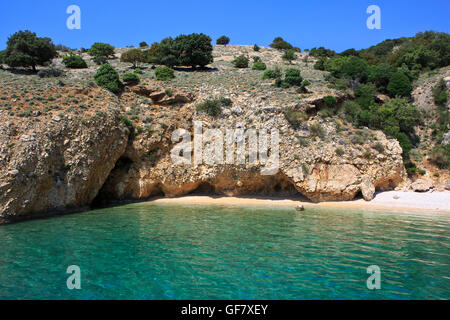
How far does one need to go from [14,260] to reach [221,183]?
20.1 meters

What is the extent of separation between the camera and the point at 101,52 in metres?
52.5

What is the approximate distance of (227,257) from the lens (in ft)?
41.5

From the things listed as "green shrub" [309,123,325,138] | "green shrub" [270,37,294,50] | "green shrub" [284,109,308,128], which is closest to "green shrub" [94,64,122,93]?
"green shrub" [284,109,308,128]

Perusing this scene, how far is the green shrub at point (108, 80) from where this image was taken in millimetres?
32919

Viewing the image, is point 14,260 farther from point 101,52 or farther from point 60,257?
point 101,52

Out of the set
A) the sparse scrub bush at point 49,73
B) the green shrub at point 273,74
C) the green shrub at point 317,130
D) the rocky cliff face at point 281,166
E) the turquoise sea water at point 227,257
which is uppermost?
the green shrub at point 273,74

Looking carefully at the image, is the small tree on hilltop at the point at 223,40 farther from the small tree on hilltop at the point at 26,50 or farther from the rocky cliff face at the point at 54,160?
the rocky cliff face at the point at 54,160

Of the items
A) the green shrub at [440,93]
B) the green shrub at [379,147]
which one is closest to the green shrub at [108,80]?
the green shrub at [379,147]

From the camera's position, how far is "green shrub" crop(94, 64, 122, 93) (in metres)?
32.9

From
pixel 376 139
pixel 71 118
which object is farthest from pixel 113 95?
pixel 376 139

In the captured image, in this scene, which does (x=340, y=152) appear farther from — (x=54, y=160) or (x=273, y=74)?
(x=54, y=160)

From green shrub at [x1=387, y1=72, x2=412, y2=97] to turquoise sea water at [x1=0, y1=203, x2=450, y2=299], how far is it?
86.6 feet

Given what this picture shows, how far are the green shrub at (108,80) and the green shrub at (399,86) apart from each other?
37044 mm

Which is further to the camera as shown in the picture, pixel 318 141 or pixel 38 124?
pixel 318 141
